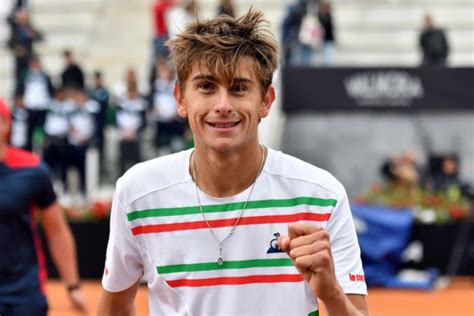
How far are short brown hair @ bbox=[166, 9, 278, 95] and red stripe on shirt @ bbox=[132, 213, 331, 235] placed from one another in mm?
464

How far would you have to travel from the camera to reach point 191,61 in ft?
16.2

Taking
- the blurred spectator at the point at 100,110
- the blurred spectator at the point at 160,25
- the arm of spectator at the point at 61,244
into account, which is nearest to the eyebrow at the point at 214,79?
the arm of spectator at the point at 61,244

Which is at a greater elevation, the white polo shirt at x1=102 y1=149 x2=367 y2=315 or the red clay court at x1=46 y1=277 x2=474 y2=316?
the white polo shirt at x1=102 y1=149 x2=367 y2=315

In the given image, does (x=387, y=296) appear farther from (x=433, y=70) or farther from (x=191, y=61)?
(x=191, y=61)

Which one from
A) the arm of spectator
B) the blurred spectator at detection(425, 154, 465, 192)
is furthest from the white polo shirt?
the blurred spectator at detection(425, 154, 465, 192)

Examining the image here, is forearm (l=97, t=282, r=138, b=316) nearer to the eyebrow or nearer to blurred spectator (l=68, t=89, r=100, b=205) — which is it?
the eyebrow

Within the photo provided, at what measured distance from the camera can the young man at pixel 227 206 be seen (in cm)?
491

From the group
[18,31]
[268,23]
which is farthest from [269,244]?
[18,31]

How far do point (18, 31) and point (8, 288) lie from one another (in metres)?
18.5

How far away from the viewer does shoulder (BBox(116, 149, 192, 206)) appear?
5172mm

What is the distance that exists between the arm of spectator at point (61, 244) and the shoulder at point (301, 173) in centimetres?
314

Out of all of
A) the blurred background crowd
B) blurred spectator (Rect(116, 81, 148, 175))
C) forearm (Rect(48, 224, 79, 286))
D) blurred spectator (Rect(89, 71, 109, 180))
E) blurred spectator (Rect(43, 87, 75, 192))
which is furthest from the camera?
blurred spectator (Rect(89, 71, 109, 180))

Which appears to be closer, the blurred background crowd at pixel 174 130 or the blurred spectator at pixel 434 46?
the blurred background crowd at pixel 174 130

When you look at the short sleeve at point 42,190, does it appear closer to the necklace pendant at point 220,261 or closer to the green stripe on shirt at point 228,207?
the green stripe on shirt at point 228,207
